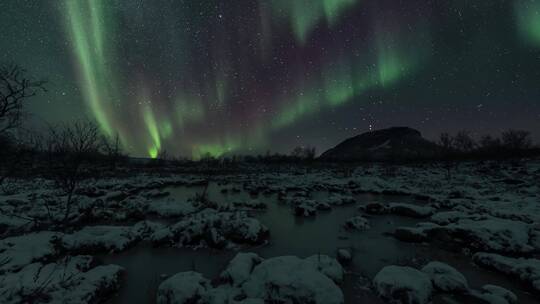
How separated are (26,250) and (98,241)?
94.9 inches

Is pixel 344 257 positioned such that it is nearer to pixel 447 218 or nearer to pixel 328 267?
pixel 328 267

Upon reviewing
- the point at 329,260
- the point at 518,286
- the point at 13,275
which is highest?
the point at 13,275

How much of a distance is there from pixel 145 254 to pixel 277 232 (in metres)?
7.13

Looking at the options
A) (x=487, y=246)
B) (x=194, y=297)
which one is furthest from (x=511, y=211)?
(x=194, y=297)

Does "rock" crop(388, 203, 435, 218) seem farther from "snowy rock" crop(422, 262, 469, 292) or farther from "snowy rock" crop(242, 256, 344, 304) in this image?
"snowy rock" crop(242, 256, 344, 304)

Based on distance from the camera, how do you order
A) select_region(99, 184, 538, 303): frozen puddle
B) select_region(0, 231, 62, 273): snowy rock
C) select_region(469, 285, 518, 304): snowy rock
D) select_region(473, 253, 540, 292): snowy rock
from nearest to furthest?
select_region(469, 285, 518, 304): snowy rock < select_region(473, 253, 540, 292): snowy rock < select_region(99, 184, 538, 303): frozen puddle < select_region(0, 231, 62, 273): snowy rock

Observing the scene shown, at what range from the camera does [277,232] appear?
1267cm

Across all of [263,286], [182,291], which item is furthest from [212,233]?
[263,286]

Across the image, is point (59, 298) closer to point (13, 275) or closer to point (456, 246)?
point (13, 275)

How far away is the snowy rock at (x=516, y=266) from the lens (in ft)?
22.8

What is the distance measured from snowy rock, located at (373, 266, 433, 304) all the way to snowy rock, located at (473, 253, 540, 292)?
3.51 meters

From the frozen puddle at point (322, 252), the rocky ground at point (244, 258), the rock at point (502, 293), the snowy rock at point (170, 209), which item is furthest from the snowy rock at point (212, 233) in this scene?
A: the rock at point (502, 293)

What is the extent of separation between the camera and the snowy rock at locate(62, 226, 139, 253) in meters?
9.57

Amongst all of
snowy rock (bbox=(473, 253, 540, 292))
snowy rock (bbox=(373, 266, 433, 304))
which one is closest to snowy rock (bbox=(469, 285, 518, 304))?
snowy rock (bbox=(373, 266, 433, 304))
